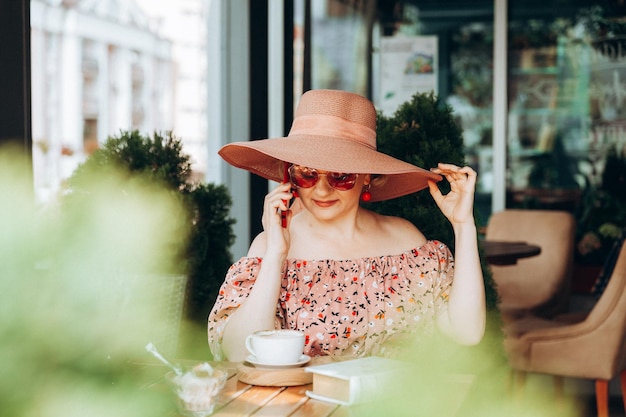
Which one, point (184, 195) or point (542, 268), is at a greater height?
point (184, 195)

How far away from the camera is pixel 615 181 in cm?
701

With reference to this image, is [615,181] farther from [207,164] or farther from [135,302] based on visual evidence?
[135,302]

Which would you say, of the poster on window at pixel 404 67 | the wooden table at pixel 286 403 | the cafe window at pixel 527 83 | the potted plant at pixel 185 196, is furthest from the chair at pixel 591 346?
the poster on window at pixel 404 67

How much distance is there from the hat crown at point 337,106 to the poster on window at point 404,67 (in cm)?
456

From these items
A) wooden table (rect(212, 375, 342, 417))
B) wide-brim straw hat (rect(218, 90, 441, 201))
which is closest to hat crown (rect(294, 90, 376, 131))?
wide-brim straw hat (rect(218, 90, 441, 201))

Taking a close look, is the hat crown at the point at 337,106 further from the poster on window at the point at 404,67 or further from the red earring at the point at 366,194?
the poster on window at the point at 404,67

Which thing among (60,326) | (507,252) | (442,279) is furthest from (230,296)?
(507,252)

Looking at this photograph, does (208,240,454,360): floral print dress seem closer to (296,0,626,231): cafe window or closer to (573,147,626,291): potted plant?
(296,0,626,231): cafe window

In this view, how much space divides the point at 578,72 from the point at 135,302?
5.37 meters

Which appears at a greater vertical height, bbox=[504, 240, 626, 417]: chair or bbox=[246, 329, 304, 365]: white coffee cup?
bbox=[246, 329, 304, 365]: white coffee cup

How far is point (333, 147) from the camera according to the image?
88.0 inches

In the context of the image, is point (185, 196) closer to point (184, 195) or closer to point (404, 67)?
point (184, 195)

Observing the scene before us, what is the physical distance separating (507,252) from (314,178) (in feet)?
7.86

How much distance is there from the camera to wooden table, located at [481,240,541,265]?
14.1 ft
